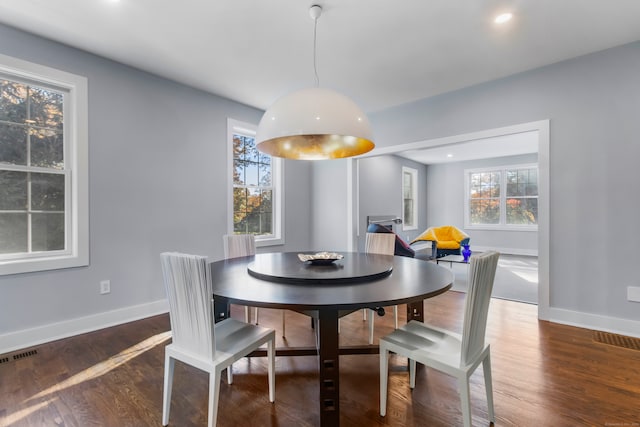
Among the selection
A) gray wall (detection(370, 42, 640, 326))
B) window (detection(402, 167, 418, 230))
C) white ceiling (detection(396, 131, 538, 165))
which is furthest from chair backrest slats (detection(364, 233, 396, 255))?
window (detection(402, 167, 418, 230))

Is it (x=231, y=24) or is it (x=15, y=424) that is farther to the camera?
(x=231, y=24)

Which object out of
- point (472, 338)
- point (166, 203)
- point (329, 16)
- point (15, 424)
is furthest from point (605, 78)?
point (15, 424)

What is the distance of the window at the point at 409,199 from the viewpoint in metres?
7.70

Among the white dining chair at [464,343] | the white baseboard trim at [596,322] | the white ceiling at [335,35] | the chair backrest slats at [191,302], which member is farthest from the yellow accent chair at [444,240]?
the chair backrest slats at [191,302]

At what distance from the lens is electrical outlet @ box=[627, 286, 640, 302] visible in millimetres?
2688

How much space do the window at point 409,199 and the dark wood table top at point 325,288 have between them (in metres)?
5.76

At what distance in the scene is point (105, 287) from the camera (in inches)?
115

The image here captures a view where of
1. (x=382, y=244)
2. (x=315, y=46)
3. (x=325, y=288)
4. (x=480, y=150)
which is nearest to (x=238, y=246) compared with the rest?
(x=382, y=244)

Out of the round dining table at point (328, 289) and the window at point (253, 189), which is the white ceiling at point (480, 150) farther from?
the round dining table at point (328, 289)

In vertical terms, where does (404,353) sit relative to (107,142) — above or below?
below

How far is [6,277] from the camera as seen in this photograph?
2.41 metres

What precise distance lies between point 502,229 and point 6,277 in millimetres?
9037

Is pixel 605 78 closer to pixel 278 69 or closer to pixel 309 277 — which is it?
pixel 278 69

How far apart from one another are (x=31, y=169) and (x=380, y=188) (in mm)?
5339
